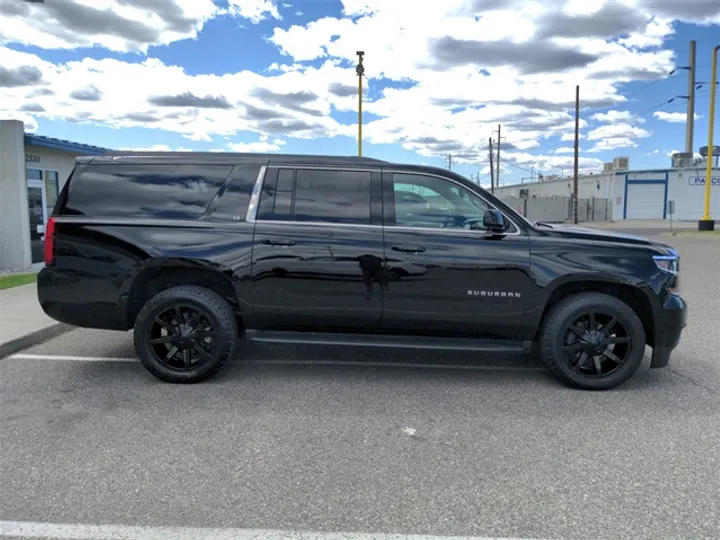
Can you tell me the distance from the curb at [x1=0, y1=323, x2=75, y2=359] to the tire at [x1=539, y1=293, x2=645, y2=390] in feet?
17.4

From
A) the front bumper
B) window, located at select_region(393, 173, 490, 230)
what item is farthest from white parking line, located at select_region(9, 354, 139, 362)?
the front bumper

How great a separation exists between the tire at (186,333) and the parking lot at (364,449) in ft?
0.58

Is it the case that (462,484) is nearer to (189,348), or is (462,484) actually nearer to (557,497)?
(557,497)

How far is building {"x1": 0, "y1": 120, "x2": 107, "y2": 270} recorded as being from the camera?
11492 mm

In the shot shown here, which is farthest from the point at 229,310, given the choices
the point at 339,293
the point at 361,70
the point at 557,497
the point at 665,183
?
the point at 665,183

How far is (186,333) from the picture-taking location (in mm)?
4895

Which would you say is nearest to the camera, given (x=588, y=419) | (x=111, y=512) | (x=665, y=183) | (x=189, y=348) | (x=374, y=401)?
(x=111, y=512)

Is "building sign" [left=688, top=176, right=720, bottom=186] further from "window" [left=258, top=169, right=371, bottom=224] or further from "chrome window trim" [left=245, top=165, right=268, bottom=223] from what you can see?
"chrome window trim" [left=245, top=165, right=268, bottom=223]

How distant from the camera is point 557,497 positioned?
10.3 feet

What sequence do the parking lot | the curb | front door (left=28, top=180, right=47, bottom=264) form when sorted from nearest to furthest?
the parking lot → the curb → front door (left=28, top=180, right=47, bottom=264)

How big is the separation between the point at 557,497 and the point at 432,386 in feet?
6.24

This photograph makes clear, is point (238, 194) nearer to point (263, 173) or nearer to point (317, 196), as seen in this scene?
point (263, 173)

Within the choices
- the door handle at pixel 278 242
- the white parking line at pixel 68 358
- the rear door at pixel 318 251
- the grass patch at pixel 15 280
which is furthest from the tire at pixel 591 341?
the grass patch at pixel 15 280

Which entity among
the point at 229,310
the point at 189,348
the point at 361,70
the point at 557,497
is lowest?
the point at 557,497
